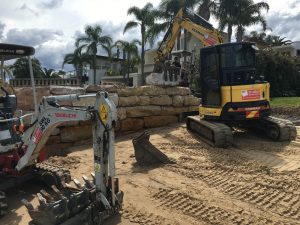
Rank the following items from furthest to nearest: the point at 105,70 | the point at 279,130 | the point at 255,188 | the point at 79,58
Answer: the point at 105,70
the point at 79,58
the point at 279,130
the point at 255,188

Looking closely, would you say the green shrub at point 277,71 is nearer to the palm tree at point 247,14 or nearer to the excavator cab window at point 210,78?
the palm tree at point 247,14

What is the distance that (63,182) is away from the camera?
18.2 feet

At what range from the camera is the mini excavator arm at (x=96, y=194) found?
4.08 metres

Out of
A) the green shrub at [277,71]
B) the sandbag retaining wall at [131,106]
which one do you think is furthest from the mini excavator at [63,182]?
the green shrub at [277,71]

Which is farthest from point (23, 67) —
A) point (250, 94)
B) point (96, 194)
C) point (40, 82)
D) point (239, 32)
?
point (239, 32)

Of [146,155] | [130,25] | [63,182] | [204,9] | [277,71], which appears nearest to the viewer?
[63,182]

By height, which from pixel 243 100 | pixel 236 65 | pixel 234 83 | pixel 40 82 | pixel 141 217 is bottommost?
pixel 141 217

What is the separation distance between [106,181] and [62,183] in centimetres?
144

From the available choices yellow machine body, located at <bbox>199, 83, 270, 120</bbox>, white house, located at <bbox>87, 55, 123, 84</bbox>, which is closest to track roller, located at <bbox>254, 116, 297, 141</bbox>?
yellow machine body, located at <bbox>199, 83, 270, 120</bbox>

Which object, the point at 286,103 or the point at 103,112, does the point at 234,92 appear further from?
the point at 286,103

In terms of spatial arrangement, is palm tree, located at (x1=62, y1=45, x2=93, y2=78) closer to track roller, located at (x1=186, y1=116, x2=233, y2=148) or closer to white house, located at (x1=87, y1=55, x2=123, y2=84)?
white house, located at (x1=87, y1=55, x2=123, y2=84)

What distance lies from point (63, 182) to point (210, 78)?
17.4 feet

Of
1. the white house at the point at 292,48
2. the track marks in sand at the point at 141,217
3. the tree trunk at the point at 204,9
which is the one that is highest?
the tree trunk at the point at 204,9

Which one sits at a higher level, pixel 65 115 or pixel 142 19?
pixel 142 19
